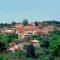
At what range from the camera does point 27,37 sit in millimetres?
70250

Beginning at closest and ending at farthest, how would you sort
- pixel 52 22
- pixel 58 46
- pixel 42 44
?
pixel 58 46, pixel 42 44, pixel 52 22

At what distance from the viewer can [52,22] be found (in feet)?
353

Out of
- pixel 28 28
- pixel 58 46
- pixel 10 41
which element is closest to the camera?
pixel 58 46

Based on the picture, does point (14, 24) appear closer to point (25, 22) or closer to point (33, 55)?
point (25, 22)

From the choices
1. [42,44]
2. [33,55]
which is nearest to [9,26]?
[42,44]

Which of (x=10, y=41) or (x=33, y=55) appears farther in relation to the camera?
(x=10, y=41)

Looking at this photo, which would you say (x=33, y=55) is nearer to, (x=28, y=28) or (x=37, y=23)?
(x=28, y=28)

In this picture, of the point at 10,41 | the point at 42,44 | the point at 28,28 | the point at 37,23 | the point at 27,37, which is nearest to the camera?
the point at 42,44

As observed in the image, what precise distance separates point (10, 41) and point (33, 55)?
68.4ft

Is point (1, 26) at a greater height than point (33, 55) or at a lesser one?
lesser

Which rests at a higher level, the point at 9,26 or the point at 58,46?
the point at 58,46

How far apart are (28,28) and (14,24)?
10324 mm

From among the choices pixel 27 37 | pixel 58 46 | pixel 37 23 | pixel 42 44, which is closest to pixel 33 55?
pixel 58 46

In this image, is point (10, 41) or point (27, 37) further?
point (27, 37)
